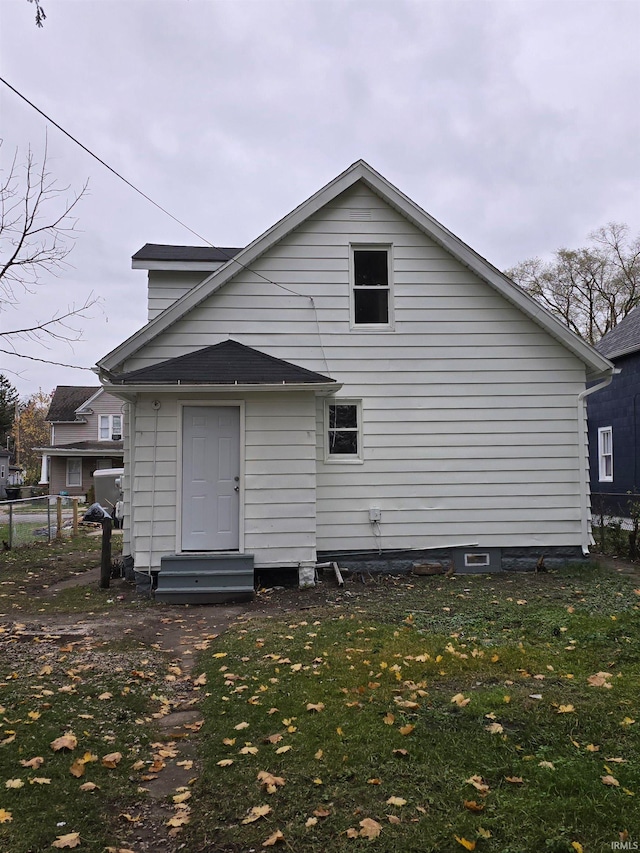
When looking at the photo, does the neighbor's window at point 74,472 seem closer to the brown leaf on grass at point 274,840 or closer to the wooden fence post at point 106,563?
the wooden fence post at point 106,563

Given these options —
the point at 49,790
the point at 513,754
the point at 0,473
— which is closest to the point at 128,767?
the point at 49,790

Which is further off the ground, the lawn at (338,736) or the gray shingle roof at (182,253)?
the gray shingle roof at (182,253)

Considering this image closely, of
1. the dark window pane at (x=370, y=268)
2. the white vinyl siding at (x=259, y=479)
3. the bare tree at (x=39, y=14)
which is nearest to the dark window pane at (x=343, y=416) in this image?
the white vinyl siding at (x=259, y=479)

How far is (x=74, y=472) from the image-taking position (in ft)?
127

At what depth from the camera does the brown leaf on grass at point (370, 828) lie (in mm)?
3053

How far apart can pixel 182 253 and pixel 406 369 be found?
5.34 metres

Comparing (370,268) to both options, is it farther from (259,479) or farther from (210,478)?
(210,478)

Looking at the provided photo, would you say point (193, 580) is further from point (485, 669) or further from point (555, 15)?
point (555, 15)

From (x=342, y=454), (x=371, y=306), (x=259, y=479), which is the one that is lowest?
(x=259, y=479)

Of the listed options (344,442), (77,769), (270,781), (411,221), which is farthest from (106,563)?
(411,221)

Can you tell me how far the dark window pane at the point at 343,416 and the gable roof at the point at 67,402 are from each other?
34.3 meters

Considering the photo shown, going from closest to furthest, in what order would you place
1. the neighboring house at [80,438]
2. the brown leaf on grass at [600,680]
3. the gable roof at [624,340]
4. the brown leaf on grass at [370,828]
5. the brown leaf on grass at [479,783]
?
the brown leaf on grass at [370,828] → the brown leaf on grass at [479,783] → the brown leaf on grass at [600,680] → the gable roof at [624,340] → the neighboring house at [80,438]

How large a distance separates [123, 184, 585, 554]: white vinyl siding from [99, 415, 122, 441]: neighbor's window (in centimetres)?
3237

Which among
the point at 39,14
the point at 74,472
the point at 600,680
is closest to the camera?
the point at 600,680
